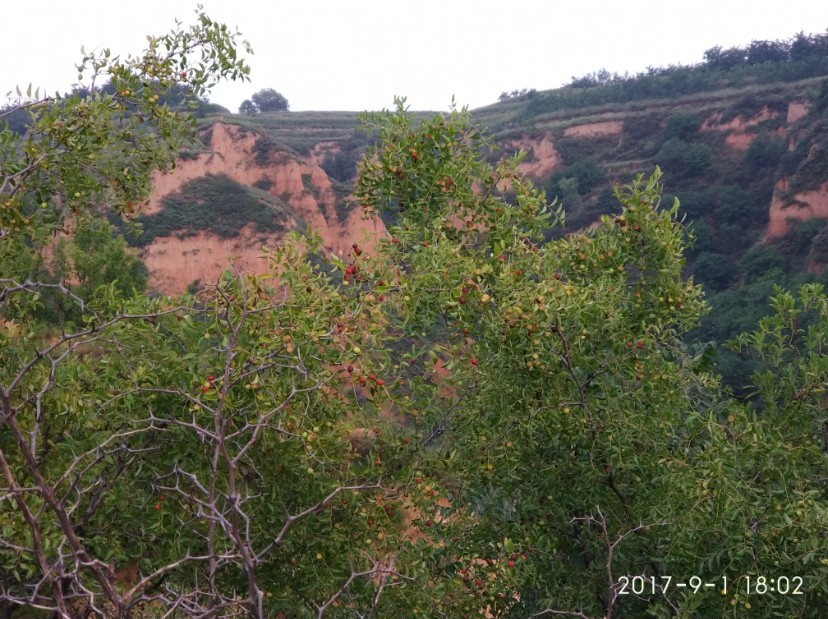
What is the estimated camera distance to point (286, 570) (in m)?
4.79

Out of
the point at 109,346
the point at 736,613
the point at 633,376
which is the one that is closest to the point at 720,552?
the point at 736,613

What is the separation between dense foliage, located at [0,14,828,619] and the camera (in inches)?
170

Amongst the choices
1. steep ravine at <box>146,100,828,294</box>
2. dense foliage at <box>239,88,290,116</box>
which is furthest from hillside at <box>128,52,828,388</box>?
dense foliage at <box>239,88,290,116</box>

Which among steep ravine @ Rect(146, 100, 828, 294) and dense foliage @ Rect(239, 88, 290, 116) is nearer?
steep ravine @ Rect(146, 100, 828, 294)

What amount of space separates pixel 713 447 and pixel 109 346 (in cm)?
357

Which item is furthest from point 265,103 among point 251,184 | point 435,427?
point 435,427

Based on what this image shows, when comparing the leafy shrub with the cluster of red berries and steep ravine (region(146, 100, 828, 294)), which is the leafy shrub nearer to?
steep ravine (region(146, 100, 828, 294))

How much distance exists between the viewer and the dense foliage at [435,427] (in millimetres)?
4316

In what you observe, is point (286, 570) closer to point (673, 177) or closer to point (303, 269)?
point (303, 269)

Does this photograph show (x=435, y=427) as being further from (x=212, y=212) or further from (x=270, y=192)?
(x=270, y=192)

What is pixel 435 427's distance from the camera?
18.0 feet

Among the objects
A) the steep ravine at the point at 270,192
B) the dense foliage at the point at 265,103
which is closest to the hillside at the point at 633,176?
the steep ravine at the point at 270,192

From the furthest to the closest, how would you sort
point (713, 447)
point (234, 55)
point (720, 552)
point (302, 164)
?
point (302, 164) → point (234, 55) → point (713, 447) → point (720, 552)

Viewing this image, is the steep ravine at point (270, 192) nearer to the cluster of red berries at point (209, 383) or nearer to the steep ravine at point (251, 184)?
the steep ravine at point (251, 184)
